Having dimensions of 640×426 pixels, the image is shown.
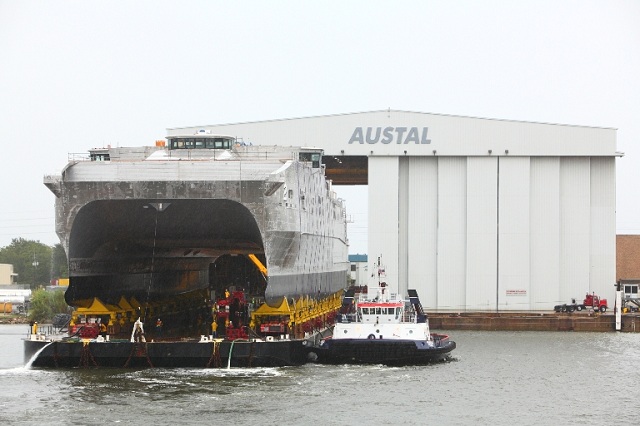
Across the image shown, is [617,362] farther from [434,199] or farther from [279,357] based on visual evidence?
[434,199]

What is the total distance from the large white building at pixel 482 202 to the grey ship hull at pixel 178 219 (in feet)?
32.8

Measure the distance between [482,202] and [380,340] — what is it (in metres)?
26.0

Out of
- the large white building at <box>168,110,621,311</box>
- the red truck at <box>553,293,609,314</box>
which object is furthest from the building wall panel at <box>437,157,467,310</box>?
the red truck at <box>553,293,609,314</box>

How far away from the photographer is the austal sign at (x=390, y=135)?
66.7 m

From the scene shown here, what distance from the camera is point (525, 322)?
208 ft

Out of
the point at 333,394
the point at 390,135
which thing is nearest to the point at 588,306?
the point at 390,135

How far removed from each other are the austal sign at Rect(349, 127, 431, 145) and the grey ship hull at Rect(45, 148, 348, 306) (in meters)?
9.86

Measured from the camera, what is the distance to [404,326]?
1715 inches

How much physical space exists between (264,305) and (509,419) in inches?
521

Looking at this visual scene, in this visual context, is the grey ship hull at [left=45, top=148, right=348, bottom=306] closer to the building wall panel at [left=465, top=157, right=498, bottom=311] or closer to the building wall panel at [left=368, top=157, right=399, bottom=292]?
the building wall panel at [left=368, top=157, right=399, bottom=292]

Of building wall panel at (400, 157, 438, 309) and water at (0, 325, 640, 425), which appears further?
building wall panel at (400, 157, 438, 309)

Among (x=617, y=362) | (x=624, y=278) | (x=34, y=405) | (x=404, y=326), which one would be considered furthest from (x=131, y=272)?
(x=624, y=278)

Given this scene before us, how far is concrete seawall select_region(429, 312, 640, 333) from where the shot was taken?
63062 millimetres

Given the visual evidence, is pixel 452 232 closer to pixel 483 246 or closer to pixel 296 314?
pixel 483 246
